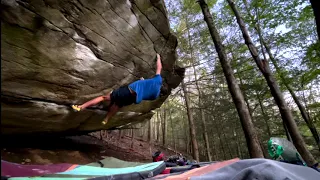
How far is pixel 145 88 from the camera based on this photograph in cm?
438

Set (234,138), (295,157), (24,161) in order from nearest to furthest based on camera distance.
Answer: (295,157)
(24,161)
(234,138)

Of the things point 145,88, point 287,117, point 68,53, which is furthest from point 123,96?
point 287,117

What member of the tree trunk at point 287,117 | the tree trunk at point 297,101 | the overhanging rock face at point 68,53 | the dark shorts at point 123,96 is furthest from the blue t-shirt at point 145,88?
the tree trunk at point 297,101

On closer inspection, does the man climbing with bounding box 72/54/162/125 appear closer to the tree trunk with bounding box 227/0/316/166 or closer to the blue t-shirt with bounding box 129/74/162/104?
the blue t-shirt with bounding box 129/74/162/104

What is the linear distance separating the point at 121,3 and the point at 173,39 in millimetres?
2637

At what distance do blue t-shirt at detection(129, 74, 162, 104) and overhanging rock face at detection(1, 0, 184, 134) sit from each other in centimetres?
158

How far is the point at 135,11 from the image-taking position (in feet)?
18.2

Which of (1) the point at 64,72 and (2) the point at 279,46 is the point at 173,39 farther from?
(2) the point at 279,46

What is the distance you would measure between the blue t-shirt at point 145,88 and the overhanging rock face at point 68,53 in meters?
1.58

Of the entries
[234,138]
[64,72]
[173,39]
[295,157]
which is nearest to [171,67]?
[173,39]

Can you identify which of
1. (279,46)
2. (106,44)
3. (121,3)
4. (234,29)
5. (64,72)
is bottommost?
(64,72)

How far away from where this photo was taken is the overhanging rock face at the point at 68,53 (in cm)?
389

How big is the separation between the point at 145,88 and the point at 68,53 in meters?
1.96

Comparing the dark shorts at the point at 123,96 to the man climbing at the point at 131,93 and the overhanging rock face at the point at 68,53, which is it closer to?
the man climbing at the point at 131,93
